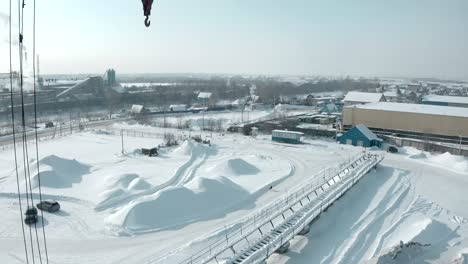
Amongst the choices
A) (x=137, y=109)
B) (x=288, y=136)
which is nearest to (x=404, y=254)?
(x=288, y=136)

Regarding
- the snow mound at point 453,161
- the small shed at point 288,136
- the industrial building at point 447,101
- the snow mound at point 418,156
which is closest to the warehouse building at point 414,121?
the snow mound at point 418,156

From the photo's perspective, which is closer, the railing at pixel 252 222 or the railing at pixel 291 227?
the railing at pixel 291 227

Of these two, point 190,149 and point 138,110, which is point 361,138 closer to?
point 190,149

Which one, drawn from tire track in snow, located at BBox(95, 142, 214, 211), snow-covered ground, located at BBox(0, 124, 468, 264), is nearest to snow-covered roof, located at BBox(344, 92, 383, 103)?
snow-covered ground, located at BBox(0, 124, 468, 264)

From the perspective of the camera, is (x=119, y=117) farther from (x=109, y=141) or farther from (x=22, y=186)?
(x=22, y=186)

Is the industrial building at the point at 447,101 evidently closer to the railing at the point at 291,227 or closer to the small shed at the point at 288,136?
the small shed at the point at 288,136

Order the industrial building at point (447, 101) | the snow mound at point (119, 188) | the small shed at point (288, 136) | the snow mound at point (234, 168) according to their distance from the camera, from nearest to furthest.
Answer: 1. the snow mound at point (119, 188)
2. the snow mound at point (234, 168)
3. the small shed at point (288, 136)
4. the industrial building at point (447, 101)

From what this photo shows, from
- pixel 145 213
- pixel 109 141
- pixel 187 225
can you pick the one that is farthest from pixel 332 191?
pixel 109 141
